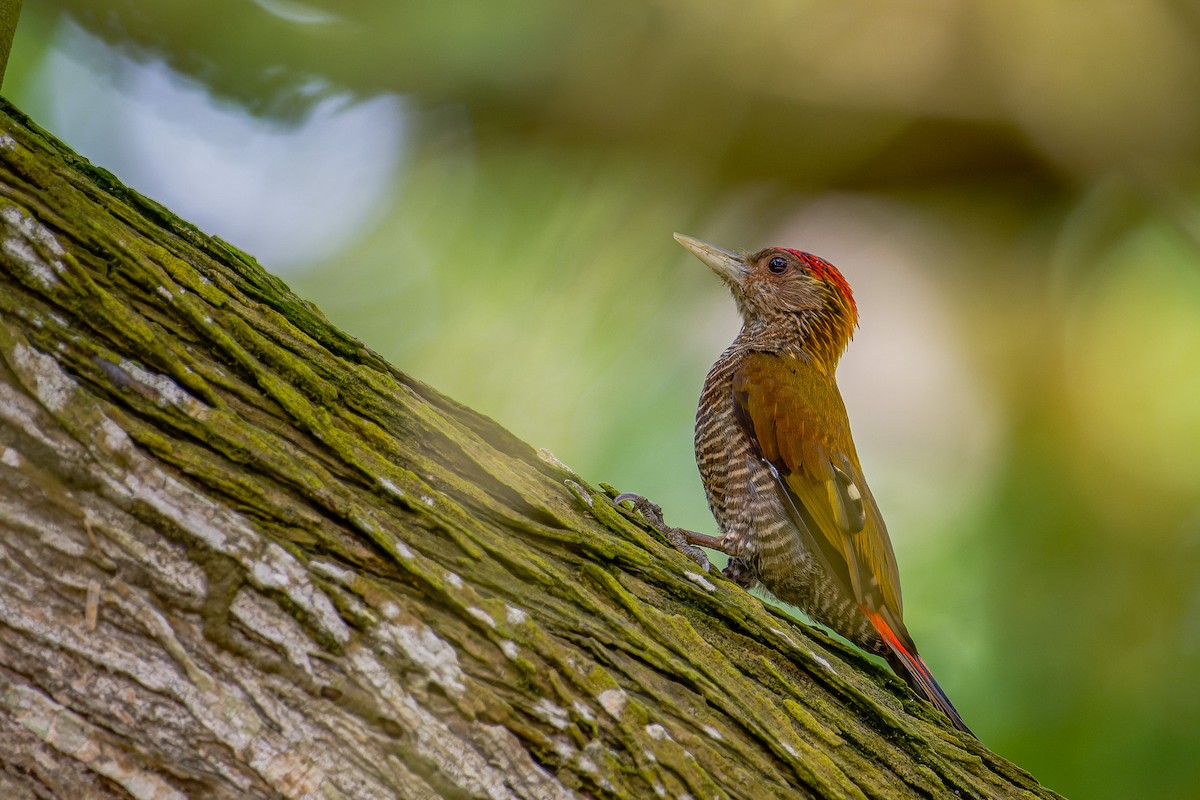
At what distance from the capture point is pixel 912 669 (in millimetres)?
2611

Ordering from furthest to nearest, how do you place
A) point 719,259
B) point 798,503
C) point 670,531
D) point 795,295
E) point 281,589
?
point 795,295 → point 719,259 → point 798,503 → point 670,531 → point 281,589

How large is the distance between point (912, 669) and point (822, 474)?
0.67 meters

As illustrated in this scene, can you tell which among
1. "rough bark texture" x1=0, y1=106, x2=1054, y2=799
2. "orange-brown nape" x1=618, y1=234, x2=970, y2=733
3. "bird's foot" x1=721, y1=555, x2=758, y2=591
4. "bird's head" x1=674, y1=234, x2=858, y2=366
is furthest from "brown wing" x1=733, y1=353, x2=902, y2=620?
"rough bark texture" x1=0, y1=106, x2=1054, y2=799

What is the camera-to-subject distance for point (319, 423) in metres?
1.54

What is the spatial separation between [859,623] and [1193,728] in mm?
1290


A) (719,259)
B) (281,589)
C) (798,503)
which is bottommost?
(281,589)

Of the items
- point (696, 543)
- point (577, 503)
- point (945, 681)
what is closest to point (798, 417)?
point (696, 543)

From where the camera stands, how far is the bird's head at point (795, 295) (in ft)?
12.3

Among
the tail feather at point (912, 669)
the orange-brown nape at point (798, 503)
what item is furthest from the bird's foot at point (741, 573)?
the tail feather at point (912, 669)

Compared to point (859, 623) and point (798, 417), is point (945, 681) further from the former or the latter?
point (798, 417)

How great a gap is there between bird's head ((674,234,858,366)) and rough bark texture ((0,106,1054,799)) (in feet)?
7.07

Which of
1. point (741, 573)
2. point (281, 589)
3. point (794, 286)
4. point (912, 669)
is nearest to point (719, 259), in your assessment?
point (794, 286)

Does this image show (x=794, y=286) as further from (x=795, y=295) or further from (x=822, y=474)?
(x=822, y=474)

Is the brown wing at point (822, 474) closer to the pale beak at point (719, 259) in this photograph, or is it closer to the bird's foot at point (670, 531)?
the bird's foot at point (670, 531)
